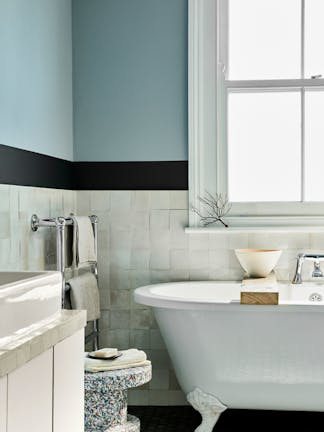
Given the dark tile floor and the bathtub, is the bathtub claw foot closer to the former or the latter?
the bathtub

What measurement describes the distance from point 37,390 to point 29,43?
2156 millimetres

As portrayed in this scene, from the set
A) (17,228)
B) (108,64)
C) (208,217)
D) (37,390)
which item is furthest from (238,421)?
(37,390)

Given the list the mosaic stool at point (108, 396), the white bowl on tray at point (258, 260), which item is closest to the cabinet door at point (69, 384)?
the mosaic stool at point (108, 396)

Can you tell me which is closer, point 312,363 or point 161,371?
point 312,363

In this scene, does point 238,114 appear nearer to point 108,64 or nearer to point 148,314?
point 108,64

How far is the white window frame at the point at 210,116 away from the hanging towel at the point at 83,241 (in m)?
0.65

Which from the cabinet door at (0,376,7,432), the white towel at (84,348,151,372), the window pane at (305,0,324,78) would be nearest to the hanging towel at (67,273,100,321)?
the white towel at (84,348,151,372)

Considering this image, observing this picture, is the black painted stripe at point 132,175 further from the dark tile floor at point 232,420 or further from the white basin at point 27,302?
the white basin at point 27,302

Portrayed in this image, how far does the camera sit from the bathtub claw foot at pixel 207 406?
384cm

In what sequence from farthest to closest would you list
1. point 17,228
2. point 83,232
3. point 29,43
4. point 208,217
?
point 208,217
point 83,232
point 29,43
point 17,228

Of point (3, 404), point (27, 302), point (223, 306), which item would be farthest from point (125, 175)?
point (3, 404)

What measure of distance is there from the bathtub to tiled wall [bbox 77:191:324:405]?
28.6 inches

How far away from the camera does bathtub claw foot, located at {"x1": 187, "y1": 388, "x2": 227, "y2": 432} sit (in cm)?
384

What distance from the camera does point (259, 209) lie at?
4605 mm
